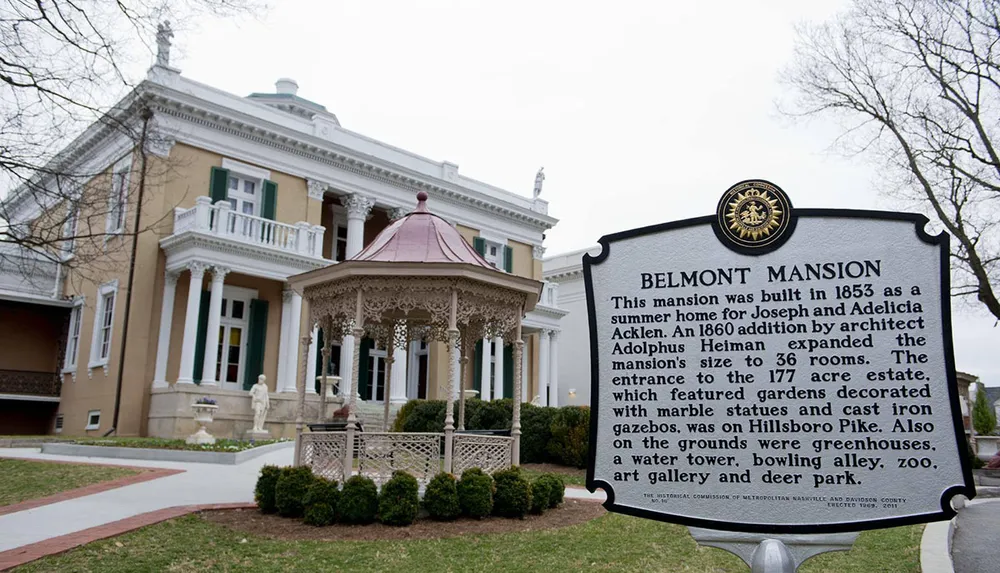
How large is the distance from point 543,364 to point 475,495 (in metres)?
26.4

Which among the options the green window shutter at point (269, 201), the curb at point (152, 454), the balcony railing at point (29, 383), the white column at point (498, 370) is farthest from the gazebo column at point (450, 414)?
the balcony railing at point (29, 383)

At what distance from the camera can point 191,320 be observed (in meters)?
24.2

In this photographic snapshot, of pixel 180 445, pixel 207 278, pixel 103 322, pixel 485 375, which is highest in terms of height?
pixel 207 278

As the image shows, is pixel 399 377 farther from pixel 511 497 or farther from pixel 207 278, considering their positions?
pixel 511 497

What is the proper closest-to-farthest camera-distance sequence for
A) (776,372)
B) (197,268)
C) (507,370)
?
(776,372) < (197,268) < (507,370)

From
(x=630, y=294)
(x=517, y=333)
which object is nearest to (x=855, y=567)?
(x=630, y=294)

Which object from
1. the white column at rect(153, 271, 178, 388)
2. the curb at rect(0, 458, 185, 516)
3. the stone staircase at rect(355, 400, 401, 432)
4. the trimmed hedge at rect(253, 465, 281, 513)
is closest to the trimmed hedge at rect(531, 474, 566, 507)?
the trimmed hedge at rect(253, 465, 281, 513)

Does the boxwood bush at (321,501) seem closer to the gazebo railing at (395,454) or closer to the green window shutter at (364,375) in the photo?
the gazebo railing at (395,454)

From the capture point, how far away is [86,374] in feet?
85.8

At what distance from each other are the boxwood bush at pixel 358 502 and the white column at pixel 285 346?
17.0 metres

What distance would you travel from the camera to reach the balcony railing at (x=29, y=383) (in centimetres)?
2800

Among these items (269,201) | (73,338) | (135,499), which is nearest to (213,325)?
(269,201)

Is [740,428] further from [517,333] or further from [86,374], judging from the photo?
[86,374]

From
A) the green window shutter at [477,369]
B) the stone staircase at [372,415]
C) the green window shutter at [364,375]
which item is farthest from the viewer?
the green window shutter at [477,369]
